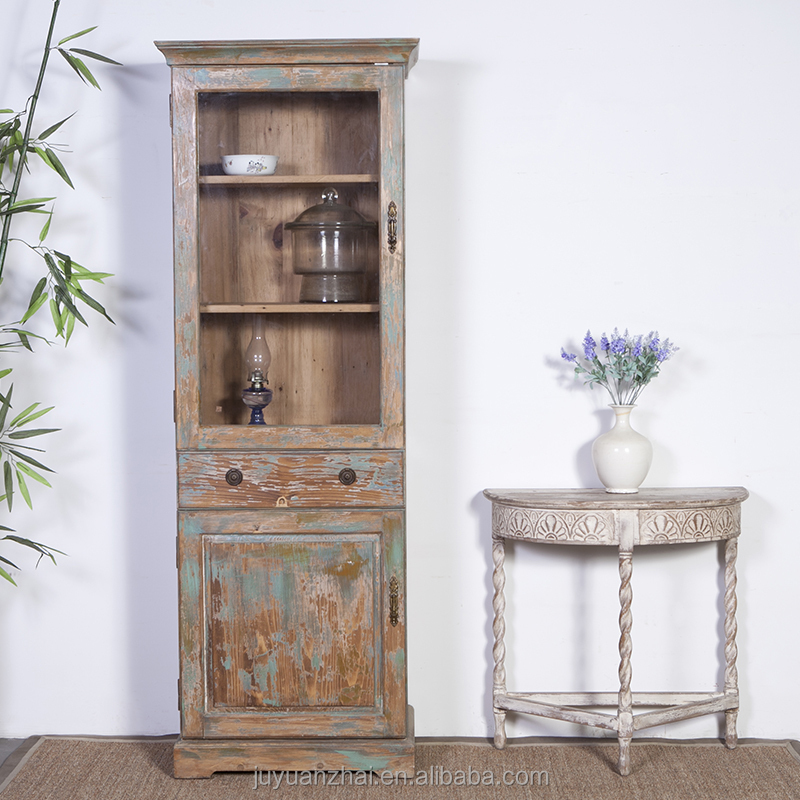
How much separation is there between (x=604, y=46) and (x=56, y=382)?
2026mm

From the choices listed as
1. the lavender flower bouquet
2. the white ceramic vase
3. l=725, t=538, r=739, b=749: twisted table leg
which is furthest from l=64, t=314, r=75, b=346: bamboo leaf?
l=725, t=538, r=739, b=749: twisted table leg

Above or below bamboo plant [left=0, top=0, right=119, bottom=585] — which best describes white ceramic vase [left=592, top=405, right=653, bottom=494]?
below

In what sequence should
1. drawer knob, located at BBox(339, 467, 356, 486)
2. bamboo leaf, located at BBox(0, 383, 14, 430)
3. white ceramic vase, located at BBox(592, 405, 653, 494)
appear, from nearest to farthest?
1. drawer knob, located at BBox(339, 467, 356, 486)
2. white ceramic vase, located at BBox(592, 405, 653, 494)
3. bamboo leaf, located at BBox(0, 383, 14, 430)

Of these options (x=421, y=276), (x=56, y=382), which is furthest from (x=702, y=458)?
(x=56, y=382)

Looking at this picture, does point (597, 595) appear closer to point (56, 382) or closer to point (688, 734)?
point (688, 734)

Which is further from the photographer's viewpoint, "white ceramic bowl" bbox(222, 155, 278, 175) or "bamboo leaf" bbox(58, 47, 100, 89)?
"bamboo leaf" bbox(58, 47, 100, 89)

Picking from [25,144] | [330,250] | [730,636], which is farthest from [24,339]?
[730,636]

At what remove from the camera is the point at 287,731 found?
101 inches

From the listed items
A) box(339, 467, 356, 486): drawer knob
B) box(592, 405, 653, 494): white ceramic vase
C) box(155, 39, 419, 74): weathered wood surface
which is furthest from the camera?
box(592, 405, 653, 494): white ceramic vase

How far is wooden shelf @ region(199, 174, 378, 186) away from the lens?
2.50 meters

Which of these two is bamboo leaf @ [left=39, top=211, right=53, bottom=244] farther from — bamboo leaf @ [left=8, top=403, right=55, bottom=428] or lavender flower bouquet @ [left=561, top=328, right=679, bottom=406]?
lavender flower bouquet @ [left=561, top=328, right=679, bottom=406]

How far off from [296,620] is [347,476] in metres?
0.44

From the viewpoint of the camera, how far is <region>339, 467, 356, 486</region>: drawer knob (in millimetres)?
2502

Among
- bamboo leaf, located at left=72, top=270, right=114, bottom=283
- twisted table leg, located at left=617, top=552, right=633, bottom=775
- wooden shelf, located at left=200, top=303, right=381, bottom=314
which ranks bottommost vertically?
twisted table leg, located at left=617, top=552, right=633, bottom=775
